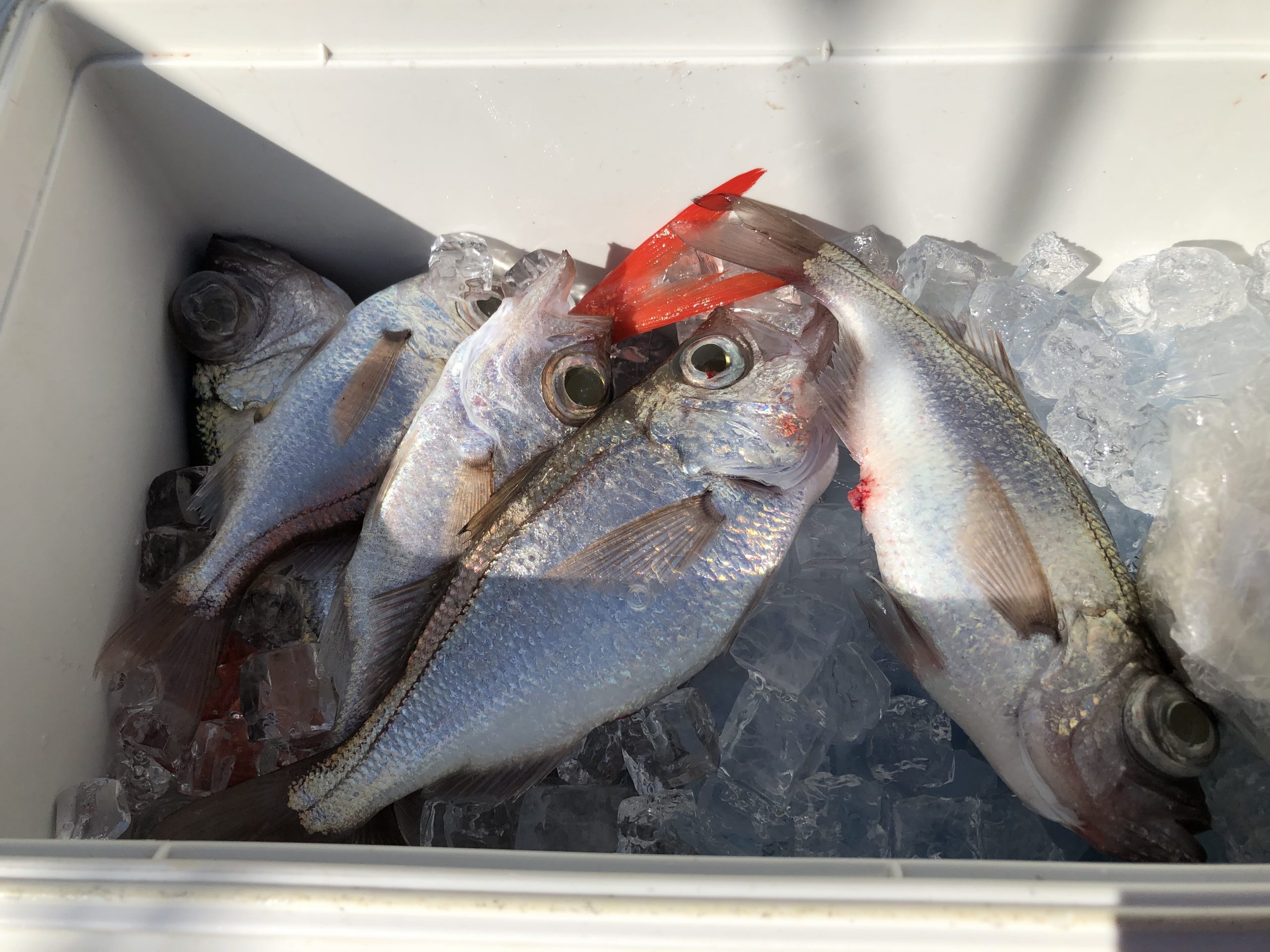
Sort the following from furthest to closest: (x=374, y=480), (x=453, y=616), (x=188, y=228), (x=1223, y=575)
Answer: (x=188, y=228) → (x=374, y=480) → (x=453, y=616) → (x=1223, y=575)

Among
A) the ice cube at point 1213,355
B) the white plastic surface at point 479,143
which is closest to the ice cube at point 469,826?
the white plastic surface at point 479,143

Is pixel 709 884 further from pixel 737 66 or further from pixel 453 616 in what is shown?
pixel 737 66

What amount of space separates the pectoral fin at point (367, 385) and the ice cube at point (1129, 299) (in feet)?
4.00

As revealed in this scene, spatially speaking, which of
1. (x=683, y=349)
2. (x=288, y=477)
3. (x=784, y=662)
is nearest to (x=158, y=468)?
(x=288, y=477)

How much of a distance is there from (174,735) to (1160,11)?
188cm

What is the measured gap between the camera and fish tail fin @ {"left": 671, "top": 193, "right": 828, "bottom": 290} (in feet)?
3.91

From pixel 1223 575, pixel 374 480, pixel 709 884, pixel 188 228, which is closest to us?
pixel 709 884

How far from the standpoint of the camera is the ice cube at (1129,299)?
1285mm

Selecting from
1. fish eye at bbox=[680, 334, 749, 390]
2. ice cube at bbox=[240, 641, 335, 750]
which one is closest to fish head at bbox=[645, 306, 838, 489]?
fish eye at bbox=[680, 334, 749, 390]

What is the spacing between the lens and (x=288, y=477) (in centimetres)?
131

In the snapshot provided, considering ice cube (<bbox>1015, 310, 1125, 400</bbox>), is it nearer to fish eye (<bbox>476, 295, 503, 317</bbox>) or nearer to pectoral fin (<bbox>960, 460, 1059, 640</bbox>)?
pectoral fin (<bbox>960, 460, 1059, 640</bbox>)

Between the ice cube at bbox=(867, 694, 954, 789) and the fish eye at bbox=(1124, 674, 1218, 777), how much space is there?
30 cm

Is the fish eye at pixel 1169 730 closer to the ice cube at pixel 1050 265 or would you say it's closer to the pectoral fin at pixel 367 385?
the ice cube at pixel 1050 265

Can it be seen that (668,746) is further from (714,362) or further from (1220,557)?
(1220,557)
